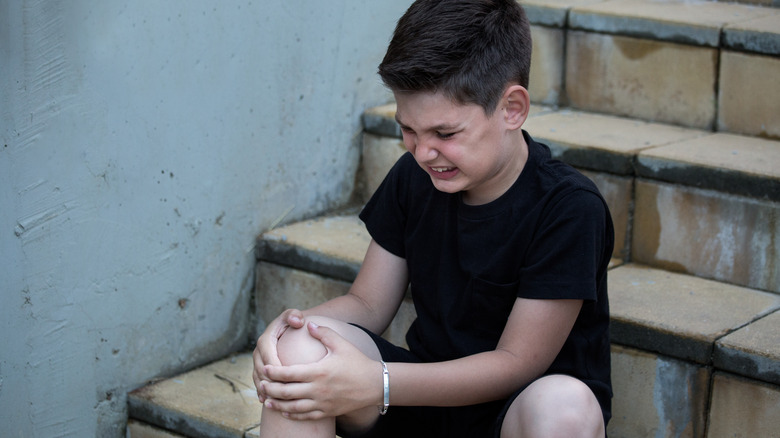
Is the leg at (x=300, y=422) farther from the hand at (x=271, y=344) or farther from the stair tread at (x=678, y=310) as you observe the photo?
the stair tread at (x=678, y=310)

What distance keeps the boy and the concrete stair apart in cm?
27

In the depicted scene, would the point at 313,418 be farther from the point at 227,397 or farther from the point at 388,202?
the point at 227,397

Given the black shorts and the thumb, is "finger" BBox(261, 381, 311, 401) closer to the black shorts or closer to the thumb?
the thumb

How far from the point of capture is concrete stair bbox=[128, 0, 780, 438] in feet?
6.59

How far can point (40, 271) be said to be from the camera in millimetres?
2115

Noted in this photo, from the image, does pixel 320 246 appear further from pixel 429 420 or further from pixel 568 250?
pixel 568 250

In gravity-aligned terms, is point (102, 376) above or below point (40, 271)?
below

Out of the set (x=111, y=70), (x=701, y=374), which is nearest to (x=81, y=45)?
(x=111, y=70)

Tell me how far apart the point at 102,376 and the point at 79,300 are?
22cm

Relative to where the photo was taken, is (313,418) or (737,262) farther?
(737,262)

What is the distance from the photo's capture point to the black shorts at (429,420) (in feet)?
6.03

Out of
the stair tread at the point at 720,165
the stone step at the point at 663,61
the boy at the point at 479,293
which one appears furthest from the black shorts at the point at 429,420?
the stone step at the point at 663,61

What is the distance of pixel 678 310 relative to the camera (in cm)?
211

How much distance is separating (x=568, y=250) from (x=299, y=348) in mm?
503
